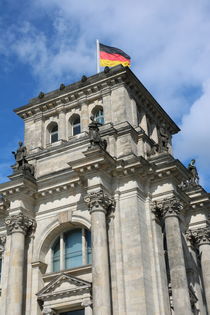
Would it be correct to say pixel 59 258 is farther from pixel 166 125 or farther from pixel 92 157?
pixel 166 125

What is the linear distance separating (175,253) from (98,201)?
4.63 m

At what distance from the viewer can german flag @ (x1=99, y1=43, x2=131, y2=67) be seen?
113 ft

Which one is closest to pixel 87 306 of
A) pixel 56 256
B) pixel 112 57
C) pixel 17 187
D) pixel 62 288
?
pixel 62 288

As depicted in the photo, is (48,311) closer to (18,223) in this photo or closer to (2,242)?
(18,223)

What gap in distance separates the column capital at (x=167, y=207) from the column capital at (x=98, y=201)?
264cm

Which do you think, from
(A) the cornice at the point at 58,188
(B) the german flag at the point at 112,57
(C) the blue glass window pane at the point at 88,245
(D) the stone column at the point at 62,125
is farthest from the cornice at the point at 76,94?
(C) the blue glass window pane at the point at 88,245

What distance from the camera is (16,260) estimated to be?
26469 mm

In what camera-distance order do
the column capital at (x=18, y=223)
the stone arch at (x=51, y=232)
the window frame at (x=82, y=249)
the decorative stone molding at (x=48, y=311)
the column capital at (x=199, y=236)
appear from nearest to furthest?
the decorative stone molding at (x=48, y=311)
the window frame at (x=82, y=249)
the column capital at (x=18, y=223)
the stone arch at (x=51, y=232)
the column capital at (x=199, y=236)

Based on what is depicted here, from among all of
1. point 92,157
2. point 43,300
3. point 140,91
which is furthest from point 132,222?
point 140,91

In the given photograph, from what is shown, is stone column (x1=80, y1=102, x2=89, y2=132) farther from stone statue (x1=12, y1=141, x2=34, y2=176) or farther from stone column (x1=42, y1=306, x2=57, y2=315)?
stone column (x1=42, y1=306, x2=57, y2=315)

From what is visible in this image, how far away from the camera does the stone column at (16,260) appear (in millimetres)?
25438

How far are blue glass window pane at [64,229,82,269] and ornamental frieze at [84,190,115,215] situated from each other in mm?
2894

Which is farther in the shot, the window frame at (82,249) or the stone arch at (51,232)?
the stone arch at (51,232)

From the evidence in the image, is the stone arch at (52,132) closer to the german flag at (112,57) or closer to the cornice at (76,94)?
the cornice at (76,94)
